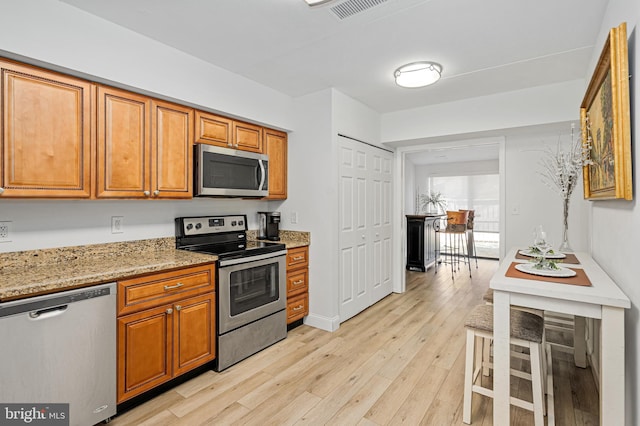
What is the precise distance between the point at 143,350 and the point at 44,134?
4.60 ft

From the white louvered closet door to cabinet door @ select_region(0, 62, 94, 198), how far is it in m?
2.17

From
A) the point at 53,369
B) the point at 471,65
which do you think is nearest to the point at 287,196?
the point at 471,65

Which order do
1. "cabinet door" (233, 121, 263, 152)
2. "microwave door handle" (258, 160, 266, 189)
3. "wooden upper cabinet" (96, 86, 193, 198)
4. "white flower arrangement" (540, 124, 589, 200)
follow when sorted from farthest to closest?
"microwave door handle" (258, 160, 266, 189)
"cabinet door" (233, 121, 263, 152)
"white flower arrangement" (540, 124, 589, 200)
"wooden upper cabinet" (96, 86, 193, 198)

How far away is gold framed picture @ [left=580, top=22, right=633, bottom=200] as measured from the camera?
1408 millimetres

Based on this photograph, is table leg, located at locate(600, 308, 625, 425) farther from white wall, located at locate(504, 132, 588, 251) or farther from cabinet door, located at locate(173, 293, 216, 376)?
white wall, located at locate(504, 132, 588, 251)

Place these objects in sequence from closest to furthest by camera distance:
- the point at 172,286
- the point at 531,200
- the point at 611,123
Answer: the point at 611,123 < the point at 172,286 < the point at 531,200

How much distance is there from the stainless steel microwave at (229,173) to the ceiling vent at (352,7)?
4.60 ft

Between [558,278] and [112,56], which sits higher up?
[112,56]

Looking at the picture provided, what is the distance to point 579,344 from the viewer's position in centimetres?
247

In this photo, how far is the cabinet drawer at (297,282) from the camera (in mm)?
3166

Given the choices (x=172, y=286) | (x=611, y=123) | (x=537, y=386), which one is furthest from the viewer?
(x=172, y=286)

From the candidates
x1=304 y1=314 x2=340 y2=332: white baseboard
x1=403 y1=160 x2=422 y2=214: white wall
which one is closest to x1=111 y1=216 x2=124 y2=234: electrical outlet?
x1=304 y1=314 x2=340 y2=332: white baseboard

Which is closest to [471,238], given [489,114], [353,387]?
[489,114]

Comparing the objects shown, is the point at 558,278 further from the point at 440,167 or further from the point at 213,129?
the point at 440,167
